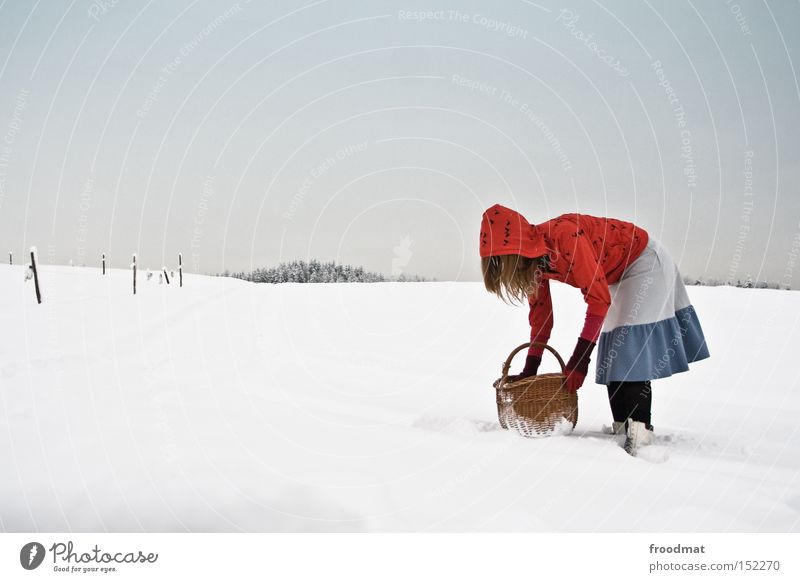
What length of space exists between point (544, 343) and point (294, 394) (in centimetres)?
188

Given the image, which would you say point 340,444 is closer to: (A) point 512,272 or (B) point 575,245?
(A) point 512,272

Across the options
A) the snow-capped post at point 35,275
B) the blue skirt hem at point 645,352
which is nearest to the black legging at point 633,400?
the blue skirt hem at point 645,352

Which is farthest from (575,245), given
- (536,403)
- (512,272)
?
(536,403)

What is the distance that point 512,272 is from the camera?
9.50ft

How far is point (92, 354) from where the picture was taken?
15.1 feet

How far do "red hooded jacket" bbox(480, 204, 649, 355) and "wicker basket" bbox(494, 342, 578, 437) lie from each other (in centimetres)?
35

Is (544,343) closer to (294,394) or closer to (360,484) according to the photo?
(360,484)

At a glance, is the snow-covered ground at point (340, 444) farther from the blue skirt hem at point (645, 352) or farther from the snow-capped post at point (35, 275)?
the snow-capped post at point (35, 275)

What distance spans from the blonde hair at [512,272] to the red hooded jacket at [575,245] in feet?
0.20

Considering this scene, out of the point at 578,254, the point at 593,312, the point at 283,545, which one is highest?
the point at 578,254

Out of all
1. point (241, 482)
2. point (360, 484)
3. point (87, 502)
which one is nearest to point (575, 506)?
point (360, 484)

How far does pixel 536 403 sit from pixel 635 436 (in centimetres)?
50

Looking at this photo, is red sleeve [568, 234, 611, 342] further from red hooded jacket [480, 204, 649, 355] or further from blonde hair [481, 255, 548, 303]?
blonde hair [481, 255, 548, 303]

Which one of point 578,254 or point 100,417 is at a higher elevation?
point 578,254
